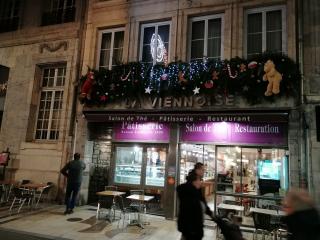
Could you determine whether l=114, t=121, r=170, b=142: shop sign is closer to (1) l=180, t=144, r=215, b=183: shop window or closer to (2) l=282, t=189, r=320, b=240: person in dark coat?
(1) l=180, t=144, r=215, b=183: shop window

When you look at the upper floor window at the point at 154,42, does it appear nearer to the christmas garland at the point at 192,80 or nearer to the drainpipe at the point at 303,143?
the christmas garland at the point at 192,80

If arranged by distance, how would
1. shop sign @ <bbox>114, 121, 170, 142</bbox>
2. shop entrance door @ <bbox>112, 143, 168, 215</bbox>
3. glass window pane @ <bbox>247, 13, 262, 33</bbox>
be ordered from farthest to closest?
shop sign @ <bbox>114, 121, 170, 142</bbox>, shop entrance door @ <bbox>112, 143, 168, 215</bbox>, glass window pane @ <bbox>247, 13, 262, 33</bbox>

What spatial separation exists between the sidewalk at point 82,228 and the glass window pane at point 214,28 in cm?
579

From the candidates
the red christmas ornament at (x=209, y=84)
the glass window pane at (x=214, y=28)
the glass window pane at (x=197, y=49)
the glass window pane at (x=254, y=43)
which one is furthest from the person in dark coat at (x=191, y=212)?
the glass window pane at (x=214, y=28)

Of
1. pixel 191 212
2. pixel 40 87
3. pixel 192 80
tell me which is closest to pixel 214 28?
pixel 192 80

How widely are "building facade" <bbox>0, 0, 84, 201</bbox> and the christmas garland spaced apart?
1.45 meters

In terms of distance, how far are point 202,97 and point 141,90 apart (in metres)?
1.94

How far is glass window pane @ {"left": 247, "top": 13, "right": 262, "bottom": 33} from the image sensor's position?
9594 mm

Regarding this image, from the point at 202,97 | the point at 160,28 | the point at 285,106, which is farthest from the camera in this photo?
the point at 160,28

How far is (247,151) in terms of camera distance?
896 cm

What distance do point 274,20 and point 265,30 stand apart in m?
0.40

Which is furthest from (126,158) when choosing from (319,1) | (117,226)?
(319,1)

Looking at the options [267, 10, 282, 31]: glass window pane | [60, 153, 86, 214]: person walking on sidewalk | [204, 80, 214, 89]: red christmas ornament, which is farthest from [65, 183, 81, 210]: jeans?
[267, 10, 282, 31]: glass window pane

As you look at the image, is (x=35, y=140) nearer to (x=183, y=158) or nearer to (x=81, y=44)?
(x=81, y=44)
